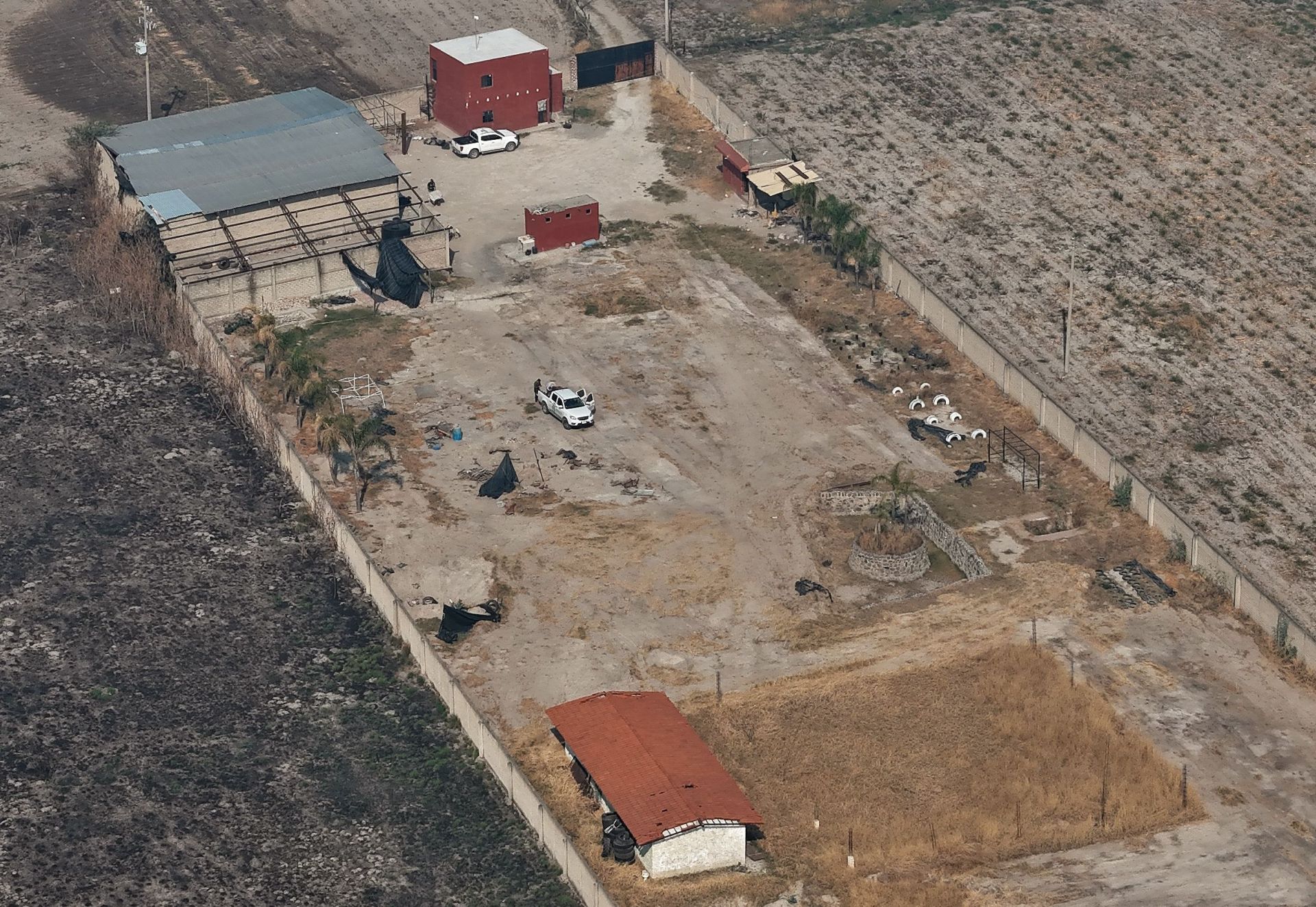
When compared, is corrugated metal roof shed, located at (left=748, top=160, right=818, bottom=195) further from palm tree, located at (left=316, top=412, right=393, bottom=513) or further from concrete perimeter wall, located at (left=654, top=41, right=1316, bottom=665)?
palm tree, located at (left=316, top=412, right=393, bottom=513)

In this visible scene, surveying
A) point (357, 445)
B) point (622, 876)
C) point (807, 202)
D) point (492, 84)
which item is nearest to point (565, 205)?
point (807, 202)

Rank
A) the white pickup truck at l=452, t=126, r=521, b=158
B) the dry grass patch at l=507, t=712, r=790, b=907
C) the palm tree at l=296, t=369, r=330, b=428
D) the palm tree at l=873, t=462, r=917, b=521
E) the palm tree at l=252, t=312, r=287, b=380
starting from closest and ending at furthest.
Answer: the dry grass patch at l=507, t=712, r=790, b=907 < the palm tree at l=873, t=462, r=917, b=521 < the palm tree at l=296, t=369, r=330, b=428 < the palm tree at l=252, t=312, r=287, b=380 < the white pickup truck at l=452, t=126, r=521, b=158

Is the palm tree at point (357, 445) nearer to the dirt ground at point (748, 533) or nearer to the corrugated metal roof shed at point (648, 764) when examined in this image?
the dirt ground at point (748, 533)

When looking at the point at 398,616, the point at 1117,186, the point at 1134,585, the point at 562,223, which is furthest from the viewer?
the point at 1117,186

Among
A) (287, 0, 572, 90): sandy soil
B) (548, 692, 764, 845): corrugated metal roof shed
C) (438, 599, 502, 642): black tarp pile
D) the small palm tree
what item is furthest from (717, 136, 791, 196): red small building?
(548, 692, 764, 845): corrugated metal roof shed

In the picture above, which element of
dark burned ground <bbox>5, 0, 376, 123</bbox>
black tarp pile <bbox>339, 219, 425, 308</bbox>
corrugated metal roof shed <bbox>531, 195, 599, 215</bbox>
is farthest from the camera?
dark burned ground <bbox>5, 0, 376, 123</bbox>

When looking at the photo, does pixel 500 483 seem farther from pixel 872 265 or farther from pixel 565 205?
pixel 872 265

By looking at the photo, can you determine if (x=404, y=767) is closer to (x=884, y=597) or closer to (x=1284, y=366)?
(x=884, y=597)
